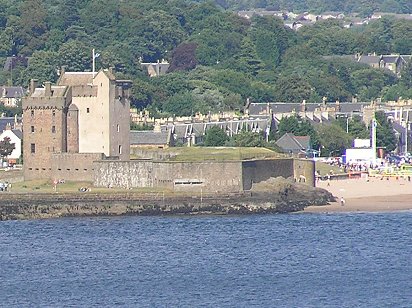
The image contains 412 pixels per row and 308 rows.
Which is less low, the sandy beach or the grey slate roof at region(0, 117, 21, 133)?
the grey slate roof at region(0, 117, 21, 133)

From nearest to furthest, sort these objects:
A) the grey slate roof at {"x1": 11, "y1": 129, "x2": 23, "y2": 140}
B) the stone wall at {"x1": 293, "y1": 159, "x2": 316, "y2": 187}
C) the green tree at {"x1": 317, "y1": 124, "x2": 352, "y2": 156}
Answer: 1. the stone wall at {"x1": 293, "y1": 159, "x2": 316, "y2": 187}
2. the grey slate roof at {"x1": 11, "y1": 129, "x2": 23, "y2": 140}
3. the green tree at {"x1": 317, "y1": 124, "x2": 352, "y2": 156}

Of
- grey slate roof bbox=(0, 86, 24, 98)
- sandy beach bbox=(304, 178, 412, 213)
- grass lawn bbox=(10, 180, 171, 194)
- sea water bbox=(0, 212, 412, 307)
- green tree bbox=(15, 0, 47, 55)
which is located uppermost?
green tree bbox=(15, 0, 47, 55)

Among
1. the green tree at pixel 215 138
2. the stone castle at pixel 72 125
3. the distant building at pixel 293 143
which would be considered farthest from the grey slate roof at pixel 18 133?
the stone castle at pixel 72 125

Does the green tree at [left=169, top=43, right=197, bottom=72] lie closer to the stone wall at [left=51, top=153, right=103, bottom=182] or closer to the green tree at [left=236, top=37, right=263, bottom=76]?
the green tree at [left=236, top=37, right=263, bottom=76]

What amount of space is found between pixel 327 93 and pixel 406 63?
24355mm

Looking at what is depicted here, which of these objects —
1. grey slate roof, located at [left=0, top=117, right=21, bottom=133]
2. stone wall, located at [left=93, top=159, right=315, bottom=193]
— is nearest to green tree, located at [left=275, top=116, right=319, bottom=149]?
grey slate roof, located at [left=0, top=117, right=21, bottom=133]

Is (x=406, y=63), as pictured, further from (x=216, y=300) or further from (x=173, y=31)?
(x=216, y=300)

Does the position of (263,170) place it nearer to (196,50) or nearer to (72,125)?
(72,125)

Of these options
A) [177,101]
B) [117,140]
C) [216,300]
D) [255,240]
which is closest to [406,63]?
[177,101]

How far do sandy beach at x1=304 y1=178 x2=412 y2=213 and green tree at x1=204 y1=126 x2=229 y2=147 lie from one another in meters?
6.77

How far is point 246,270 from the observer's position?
59094 mm

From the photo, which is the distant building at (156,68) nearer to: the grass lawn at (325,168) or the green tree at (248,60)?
the green tree at (248,60)

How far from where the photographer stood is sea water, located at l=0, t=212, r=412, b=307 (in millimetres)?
54469

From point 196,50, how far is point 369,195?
69.2 metres
